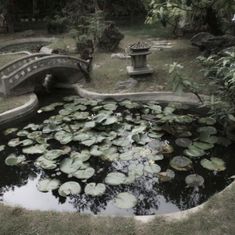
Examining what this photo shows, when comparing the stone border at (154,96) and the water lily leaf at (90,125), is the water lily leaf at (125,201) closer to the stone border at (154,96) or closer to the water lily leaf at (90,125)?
the water lily leaf at (90,125)

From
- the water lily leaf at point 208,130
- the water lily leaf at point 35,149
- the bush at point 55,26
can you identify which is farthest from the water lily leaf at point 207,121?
the bush at point 55,26

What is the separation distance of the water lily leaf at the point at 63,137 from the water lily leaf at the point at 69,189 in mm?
1634

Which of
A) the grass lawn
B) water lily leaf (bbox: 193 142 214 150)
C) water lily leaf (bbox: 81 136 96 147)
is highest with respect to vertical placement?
the grass lawn

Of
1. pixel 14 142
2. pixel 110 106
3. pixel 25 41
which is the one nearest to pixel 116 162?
pixel 14 142

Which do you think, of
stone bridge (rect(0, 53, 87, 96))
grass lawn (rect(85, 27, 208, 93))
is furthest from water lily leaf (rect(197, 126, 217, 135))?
stone bridge (rect(0, 53, 87, 96))

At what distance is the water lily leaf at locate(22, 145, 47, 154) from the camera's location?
7493 mm

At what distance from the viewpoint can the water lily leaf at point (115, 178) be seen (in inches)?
253

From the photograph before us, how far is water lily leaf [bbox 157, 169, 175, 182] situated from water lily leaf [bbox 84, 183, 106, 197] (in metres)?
1.14

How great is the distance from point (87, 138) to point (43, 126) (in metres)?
1.55

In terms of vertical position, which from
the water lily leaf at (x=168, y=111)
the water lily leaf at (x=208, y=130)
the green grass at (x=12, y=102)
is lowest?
the water lily leaf at (x=208, y=130)

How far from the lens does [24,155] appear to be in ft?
25.0

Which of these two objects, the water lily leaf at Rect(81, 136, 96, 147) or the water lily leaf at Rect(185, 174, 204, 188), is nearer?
→ the water lily leaf at Rect(185, 174, 204, 188)

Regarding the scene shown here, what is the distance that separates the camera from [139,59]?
437 inches

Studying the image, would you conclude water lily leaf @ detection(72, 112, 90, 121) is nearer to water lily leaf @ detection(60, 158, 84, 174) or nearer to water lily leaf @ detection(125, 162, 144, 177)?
water lily leaf @ detection(60, 158, 84, 174)
